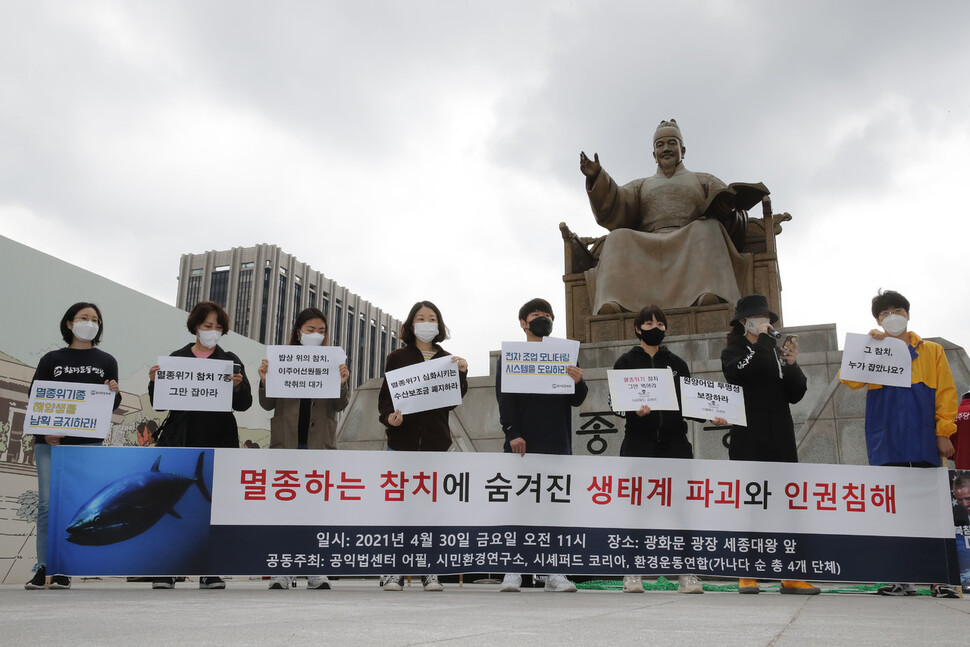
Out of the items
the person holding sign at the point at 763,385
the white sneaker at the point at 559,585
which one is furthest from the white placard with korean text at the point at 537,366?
the white sneaker at the point at 559,585

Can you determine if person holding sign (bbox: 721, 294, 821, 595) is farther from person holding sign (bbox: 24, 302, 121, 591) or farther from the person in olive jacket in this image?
person holding sign (bbox: 24, 302, 121, 591)

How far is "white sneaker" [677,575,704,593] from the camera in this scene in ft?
15.6

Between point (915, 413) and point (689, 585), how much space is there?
1.74 m

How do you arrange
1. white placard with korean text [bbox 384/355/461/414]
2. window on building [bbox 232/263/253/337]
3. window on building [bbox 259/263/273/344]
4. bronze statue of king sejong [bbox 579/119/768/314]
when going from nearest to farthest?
1. white placard with korean text [bbox 384/355/461/414]
2. bronze statue of king sejong [bbox 579/119/768/314]
3. window on building [bbox 232/263/253/337]
4. window on building [bbox 259/263/273/344]

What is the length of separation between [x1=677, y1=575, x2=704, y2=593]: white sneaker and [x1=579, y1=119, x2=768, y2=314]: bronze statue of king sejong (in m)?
4.73

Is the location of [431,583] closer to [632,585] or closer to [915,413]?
[632,585]

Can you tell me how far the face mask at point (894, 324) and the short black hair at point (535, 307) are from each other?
6.79 feet

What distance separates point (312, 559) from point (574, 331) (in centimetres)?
592

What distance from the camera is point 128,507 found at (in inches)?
187

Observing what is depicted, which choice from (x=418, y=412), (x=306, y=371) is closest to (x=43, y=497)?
(x=306, y=371)

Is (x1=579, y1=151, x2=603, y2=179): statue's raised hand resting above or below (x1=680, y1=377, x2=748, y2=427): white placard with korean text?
above

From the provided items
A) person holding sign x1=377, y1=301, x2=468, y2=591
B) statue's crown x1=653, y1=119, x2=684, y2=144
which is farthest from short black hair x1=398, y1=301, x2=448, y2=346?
statue's crown x1=653, y1=119, x2=684, y2=144

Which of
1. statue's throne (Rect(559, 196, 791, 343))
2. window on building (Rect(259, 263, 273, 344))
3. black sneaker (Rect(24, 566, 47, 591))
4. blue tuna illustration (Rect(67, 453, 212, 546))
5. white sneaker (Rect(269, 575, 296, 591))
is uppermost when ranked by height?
window on building (Rect(259, 263, 273, 344))

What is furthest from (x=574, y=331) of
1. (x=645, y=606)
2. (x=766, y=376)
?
(x=645, y=606)
